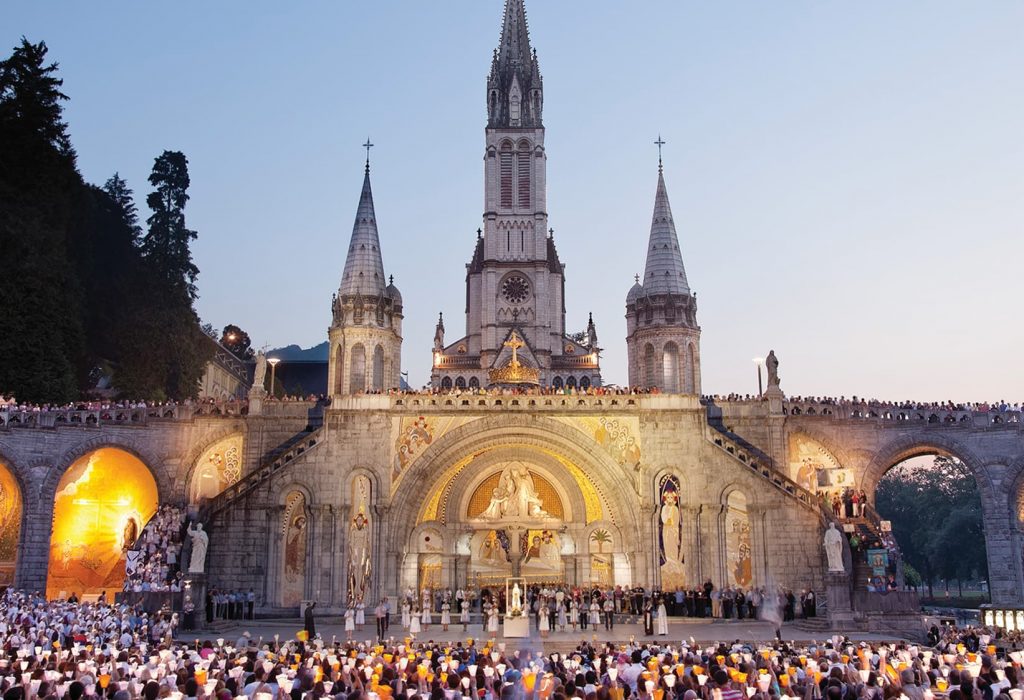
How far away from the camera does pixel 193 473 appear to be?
40.9 metres

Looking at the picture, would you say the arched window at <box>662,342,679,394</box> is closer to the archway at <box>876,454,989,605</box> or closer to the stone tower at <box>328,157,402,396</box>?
the stone tower at <box>328,157,402,396</box>

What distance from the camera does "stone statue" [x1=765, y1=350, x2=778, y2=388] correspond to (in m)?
41.1

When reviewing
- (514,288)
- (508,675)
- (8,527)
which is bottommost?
(508,675)

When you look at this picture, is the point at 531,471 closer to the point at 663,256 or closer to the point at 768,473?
the point at 768,473

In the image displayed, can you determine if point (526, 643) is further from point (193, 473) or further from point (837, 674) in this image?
point (193, 473)

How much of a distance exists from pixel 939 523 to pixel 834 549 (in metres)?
43.4

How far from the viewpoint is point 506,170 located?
78000 millimetres

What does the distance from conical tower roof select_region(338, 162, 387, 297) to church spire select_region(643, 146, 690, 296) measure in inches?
587

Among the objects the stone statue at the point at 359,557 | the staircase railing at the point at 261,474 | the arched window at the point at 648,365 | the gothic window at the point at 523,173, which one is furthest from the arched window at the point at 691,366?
the gothic window at the point at 523,173

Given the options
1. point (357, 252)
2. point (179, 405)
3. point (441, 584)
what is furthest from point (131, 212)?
point (441, 584)

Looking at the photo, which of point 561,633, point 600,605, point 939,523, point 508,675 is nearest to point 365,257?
point 600,605

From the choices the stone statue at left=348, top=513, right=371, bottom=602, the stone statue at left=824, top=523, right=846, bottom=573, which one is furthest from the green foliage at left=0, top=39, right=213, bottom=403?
the stone statue at left=824, top=523, right=846, bottom=573

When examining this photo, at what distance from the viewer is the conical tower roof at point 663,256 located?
50875 mm

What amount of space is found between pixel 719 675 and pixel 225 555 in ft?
93.7
